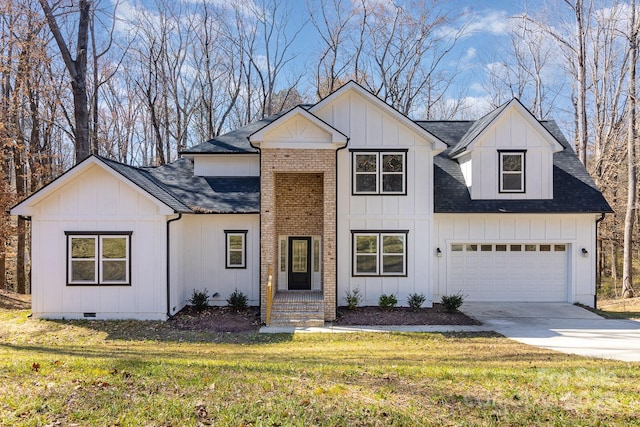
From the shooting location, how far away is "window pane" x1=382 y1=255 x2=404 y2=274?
13445 mm

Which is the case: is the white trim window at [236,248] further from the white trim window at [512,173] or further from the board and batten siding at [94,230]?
the white trim window at [512,173]

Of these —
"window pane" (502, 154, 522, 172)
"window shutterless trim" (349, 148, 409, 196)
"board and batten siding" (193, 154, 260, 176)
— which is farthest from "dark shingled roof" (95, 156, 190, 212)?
"window pane" (502, 154, 522, 172)

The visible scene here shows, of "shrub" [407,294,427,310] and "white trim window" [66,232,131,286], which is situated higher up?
Answer: "white trim window" [66,232,131,286]

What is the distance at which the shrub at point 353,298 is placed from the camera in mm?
13078

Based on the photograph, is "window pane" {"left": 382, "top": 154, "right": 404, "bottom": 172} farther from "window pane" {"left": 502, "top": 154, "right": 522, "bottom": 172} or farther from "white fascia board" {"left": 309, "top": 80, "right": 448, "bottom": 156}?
"window pane" {"left": 502, "top": 154, "right": 522, "bottom": 172}

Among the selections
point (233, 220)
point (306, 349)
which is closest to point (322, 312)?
point (306, 349)

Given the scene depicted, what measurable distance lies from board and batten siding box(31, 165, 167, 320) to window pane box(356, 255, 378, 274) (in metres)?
6.21

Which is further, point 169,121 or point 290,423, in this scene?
point 169,121

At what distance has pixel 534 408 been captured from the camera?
4.59 meters

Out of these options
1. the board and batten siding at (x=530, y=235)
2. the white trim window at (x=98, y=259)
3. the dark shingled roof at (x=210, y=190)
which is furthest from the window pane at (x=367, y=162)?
the white trim window at (x=98, y=259)

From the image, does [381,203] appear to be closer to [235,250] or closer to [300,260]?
[300,260]

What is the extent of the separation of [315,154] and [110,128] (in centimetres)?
2437

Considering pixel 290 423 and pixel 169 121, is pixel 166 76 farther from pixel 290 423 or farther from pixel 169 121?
pixel 290 423

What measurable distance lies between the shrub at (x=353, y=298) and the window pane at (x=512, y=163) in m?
7.11
